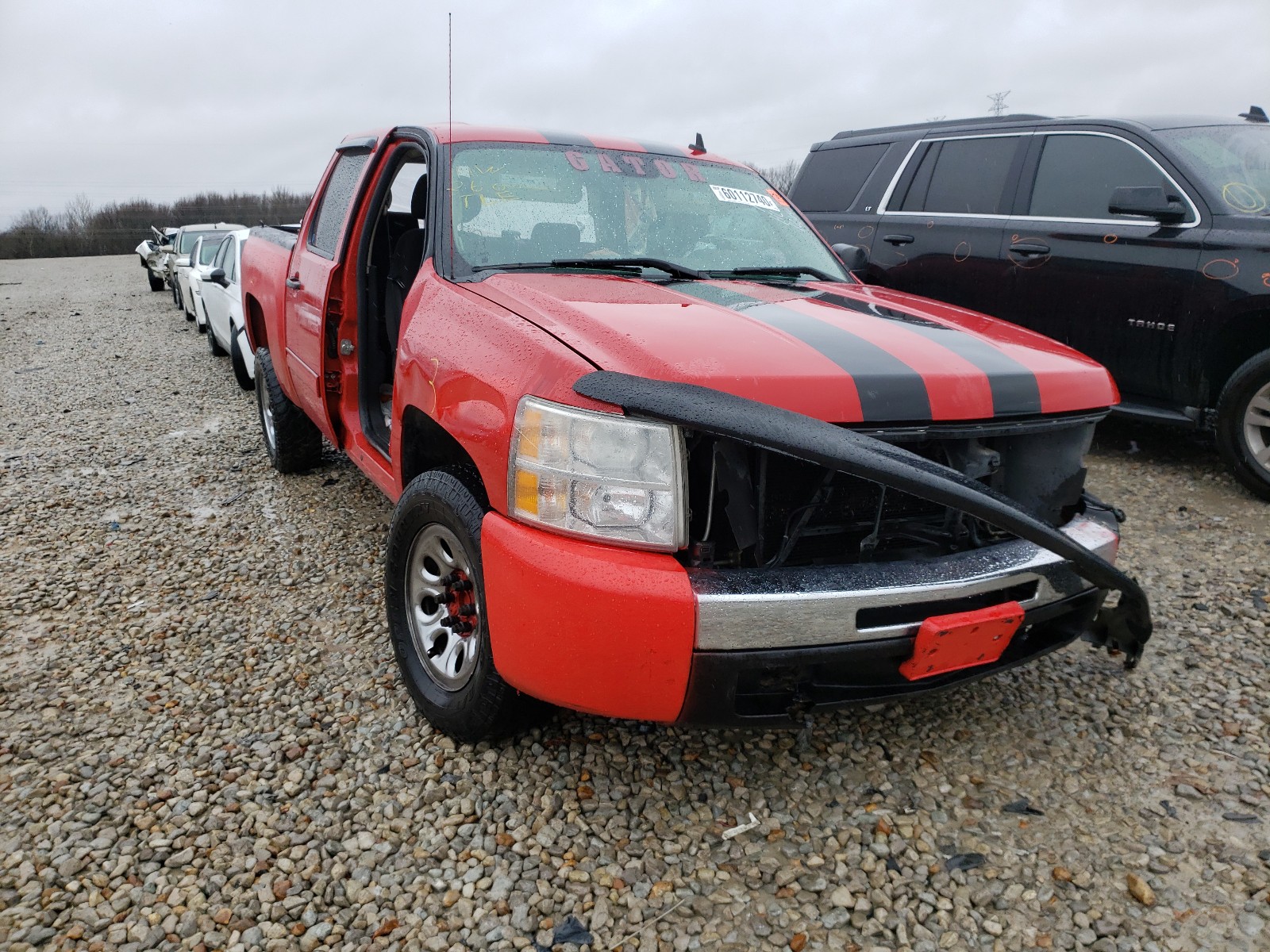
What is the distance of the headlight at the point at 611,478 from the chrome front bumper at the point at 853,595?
15cm

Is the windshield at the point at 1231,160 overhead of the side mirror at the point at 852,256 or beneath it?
overhead

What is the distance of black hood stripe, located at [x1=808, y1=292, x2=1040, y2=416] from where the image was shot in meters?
2.08

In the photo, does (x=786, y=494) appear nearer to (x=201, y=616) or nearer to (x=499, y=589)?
(x=499, y=589)

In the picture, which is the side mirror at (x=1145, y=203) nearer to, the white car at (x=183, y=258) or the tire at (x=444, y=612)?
the tire at (x=444, y=612)

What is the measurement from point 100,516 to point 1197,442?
21.1 feet

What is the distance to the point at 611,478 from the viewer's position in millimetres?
1813

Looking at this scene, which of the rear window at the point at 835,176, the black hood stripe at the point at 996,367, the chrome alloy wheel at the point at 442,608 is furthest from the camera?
the rear window at the point at 835,176

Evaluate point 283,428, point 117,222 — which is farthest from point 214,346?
point 117,222

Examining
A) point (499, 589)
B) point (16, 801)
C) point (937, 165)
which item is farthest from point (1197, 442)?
point (16, 801)

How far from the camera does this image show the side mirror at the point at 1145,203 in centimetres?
422

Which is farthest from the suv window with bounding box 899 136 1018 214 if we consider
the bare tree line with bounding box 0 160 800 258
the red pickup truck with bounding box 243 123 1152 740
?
the bare tree line with bounding box 0 160 800 258

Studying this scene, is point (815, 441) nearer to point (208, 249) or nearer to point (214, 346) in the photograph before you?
point (214, 346)

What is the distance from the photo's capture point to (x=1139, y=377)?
15.4 ft

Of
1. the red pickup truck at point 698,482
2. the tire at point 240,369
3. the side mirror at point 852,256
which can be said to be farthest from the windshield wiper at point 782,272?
the tire at point 240,369
